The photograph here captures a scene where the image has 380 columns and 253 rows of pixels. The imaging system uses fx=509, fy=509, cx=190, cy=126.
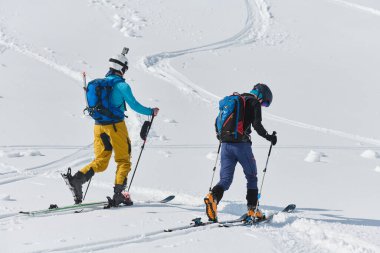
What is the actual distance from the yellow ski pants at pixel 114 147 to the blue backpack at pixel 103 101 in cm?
12

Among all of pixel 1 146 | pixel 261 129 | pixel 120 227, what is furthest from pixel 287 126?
pixel 120 227

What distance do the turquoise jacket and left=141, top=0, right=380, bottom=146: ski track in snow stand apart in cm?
895

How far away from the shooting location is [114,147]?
6.61 meters

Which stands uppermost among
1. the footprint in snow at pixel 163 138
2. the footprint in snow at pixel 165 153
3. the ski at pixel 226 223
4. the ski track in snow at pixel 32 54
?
the ski track in snow at pixel 32 54

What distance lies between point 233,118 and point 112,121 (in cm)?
162

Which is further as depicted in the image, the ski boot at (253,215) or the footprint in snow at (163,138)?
the footprint in snow at (163,138)

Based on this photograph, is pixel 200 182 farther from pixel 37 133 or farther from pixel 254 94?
pixel 37 133

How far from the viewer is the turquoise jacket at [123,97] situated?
6394mm

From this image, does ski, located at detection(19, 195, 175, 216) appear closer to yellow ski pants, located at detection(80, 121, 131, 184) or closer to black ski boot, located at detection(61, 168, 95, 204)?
black ski boot, located at detection(61, 168, 95, 204)

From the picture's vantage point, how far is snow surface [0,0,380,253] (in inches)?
213

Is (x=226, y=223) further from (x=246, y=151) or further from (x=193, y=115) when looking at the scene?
(x=193, y=115)

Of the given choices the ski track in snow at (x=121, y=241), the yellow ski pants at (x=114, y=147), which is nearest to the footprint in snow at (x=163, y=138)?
the yellow ski pants at (x=114, y=147)

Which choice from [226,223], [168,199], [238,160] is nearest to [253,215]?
[226,223]

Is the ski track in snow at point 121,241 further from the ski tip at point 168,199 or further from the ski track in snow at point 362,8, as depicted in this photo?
the ski track in snow at point 362,8
